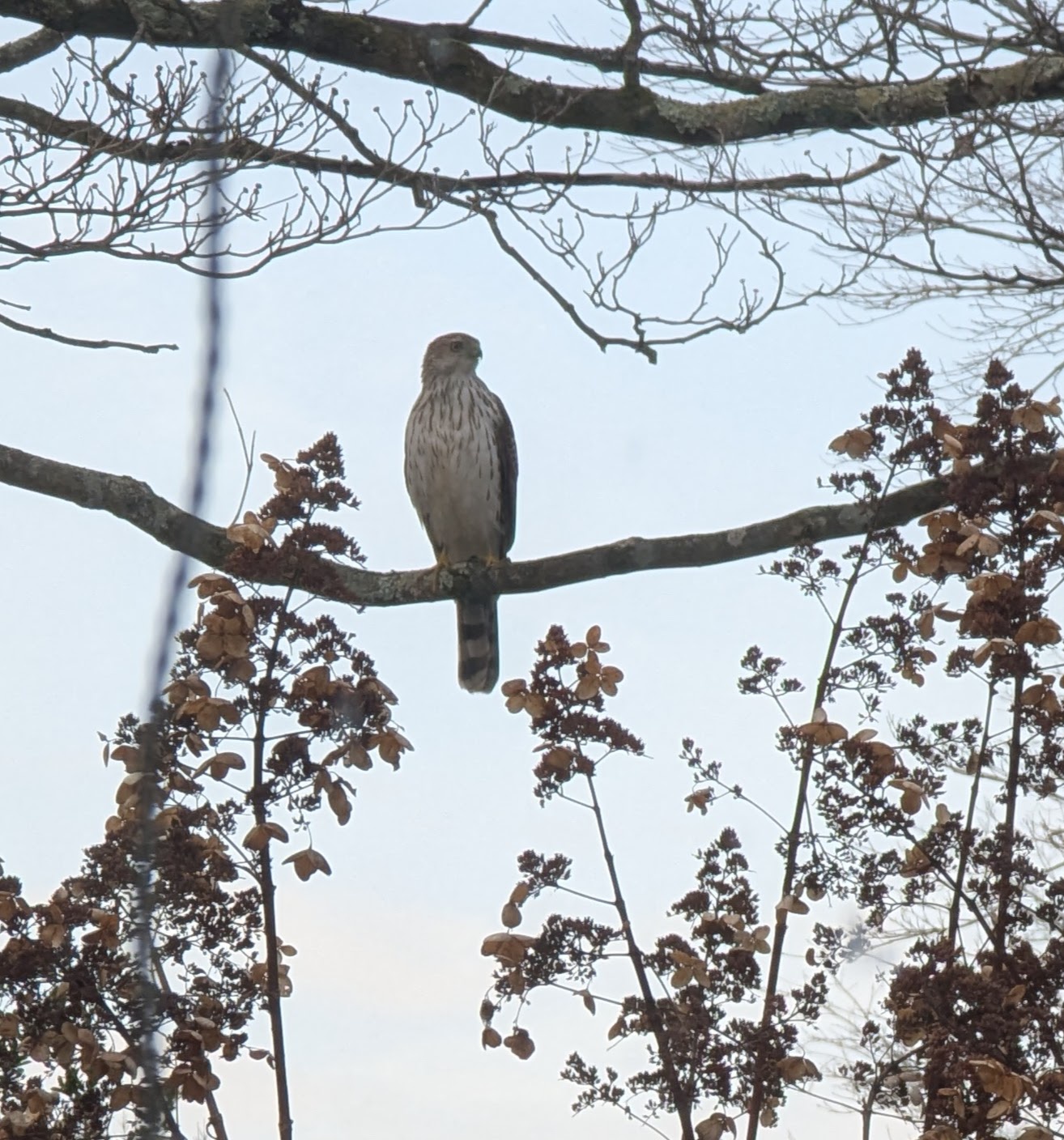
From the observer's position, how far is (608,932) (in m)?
2.84

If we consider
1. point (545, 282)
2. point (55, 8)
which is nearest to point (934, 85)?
point (545, 282)

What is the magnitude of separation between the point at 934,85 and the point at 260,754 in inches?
138

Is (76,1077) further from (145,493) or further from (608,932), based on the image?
(145,493)

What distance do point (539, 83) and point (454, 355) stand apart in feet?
7.30

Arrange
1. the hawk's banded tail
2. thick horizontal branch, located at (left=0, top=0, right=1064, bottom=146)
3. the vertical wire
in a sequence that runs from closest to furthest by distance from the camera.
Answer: the vertical wire, thick horizontal branch, located at (left=0, top=0, right=1064, bottom=146), the hawk's banded tail

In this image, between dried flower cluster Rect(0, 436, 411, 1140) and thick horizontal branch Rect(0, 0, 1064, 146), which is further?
thick horizontal branch Rect(0, 0, 1064, 146)

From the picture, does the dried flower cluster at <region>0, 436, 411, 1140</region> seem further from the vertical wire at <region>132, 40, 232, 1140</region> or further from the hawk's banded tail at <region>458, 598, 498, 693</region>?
the hawk's banded tail at <region>458, 598, 498, 693</region>

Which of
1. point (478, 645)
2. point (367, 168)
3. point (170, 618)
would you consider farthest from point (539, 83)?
point (170, 618)

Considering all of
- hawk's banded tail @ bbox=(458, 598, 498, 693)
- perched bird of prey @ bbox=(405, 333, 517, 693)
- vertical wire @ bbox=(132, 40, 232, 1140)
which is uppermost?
perched bird of prey @ bbox=(405, 333, 517, 693)

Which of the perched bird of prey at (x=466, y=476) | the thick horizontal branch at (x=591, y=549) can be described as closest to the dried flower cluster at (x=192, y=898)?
the thick horizontal branch at (x=591, y=549)

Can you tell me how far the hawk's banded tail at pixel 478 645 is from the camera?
6.73 meters

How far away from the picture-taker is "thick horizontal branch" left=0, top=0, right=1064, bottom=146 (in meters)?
4.62

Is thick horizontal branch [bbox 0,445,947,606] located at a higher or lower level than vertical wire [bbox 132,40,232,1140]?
higher

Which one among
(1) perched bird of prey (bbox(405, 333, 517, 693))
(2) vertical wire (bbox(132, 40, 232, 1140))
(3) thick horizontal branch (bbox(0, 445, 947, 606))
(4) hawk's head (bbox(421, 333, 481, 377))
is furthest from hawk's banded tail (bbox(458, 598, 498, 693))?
(2) vertical wire (bbox(132, 40, 232, 1140))
